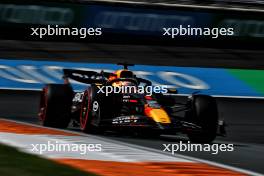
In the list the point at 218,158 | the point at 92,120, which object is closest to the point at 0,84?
the point at 92,120

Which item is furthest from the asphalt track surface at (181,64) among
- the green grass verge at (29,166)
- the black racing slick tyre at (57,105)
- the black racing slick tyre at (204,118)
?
the green grass verge at (29,166)

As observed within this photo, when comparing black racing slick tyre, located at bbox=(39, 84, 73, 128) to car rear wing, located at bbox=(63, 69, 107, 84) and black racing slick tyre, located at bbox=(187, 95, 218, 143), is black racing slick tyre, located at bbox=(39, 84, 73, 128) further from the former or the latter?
black racing slick tyre, located at bbox=(187, 95, 218, 143)

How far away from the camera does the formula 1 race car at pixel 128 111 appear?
11227 millimetres

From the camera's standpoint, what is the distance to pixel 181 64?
2019cm

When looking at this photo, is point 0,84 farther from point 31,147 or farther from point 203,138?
point 31,147

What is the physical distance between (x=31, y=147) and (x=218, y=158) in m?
2.31

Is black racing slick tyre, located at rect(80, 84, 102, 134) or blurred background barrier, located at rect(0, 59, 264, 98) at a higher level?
blurred background barrier, located at rect(0, 59, 264, 98)

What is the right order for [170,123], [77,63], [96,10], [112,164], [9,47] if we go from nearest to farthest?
[112,164]
[170,123]
[77,63]
[9,47]
[96,10]

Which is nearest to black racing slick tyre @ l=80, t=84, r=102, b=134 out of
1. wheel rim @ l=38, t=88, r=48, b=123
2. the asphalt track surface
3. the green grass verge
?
the asphalt track surface

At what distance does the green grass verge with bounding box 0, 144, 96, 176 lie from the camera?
645 cm

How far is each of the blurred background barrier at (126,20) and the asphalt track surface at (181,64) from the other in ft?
1.51

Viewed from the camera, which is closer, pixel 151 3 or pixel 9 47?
pixel 9 47

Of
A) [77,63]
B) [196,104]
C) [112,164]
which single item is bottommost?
[112,164]

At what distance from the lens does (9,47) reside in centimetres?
2019
